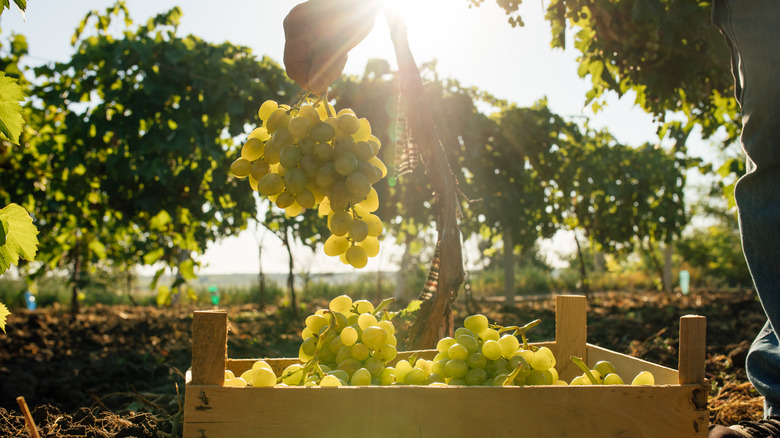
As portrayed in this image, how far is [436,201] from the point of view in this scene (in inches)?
71.6

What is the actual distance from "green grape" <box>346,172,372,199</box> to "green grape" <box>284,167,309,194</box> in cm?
8

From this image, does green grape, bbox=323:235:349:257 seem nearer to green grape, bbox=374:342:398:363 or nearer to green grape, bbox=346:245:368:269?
green grape, bbox=346:245:368:269

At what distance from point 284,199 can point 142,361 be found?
139 inches

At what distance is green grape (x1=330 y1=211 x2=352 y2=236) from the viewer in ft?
3.88

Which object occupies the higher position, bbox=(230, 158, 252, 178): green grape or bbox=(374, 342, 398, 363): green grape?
bbox=(230, 158, 252, 178): green grape

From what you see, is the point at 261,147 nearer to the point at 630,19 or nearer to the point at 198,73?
the point at 630,19

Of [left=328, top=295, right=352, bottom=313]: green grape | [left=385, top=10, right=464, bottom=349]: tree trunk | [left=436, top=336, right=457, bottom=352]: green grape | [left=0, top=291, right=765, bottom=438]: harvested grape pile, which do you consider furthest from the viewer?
[left=385, top=10, right=464, bottom=349]: tree trunk

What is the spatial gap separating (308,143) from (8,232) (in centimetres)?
68

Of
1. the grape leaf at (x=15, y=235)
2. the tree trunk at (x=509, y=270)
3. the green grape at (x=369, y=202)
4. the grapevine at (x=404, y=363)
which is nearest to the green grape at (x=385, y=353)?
the grapevine at (x=404, y=363)

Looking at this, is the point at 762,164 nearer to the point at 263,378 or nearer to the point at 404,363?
the point at 404,363

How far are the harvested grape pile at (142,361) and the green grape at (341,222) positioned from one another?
692 mm

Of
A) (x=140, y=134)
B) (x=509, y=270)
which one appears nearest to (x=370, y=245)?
(x=140, y=134)

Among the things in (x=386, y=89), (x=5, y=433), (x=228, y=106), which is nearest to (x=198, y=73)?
(x=228, y=106)

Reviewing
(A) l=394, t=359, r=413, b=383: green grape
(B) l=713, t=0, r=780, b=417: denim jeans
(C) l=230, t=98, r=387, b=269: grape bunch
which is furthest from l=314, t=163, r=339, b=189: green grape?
(B) l=713, t=0, r=780, b=417: denim jeans
